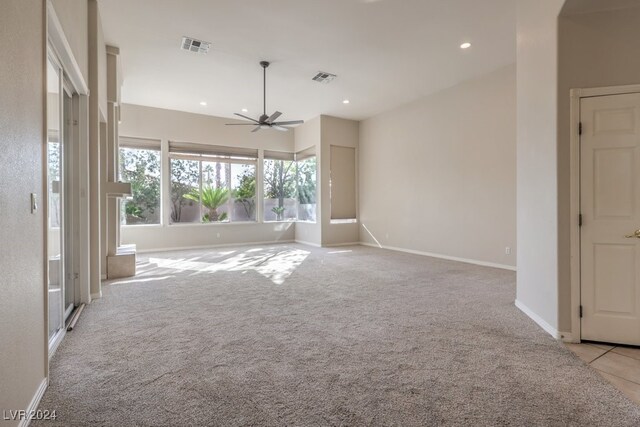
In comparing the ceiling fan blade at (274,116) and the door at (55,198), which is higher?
the ceiling fan blade at (274,116)

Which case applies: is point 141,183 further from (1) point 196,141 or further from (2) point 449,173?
(2) point 449,173

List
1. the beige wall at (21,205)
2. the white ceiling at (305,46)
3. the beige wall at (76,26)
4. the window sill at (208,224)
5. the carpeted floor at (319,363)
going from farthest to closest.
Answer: the window sill at (208,224) < the white ceiling at (305,46) < the beige wall at (76,26) < the carpeted floor at (319,363) < the beige wall at (21,205)

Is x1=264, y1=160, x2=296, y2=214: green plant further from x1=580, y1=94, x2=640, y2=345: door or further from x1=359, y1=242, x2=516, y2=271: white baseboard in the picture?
x1=580, y1=94, x2=640, y2=345: door

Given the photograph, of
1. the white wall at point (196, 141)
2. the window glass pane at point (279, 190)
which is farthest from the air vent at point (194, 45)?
the window glass pane at point (279, 190)

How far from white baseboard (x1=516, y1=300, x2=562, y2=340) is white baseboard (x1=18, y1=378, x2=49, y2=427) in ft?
11.2

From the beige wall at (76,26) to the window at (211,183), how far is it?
452 cm

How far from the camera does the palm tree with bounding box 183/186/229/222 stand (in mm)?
8258

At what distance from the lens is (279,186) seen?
9469 mm

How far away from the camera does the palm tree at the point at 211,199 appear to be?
27.1 feet

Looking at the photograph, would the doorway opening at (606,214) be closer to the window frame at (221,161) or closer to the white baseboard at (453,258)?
the white baseboard at (453,258)

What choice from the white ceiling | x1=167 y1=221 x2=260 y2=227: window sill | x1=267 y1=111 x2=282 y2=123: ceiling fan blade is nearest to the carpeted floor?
x1=267 y1=111 x2=282 y2=123: ceiling fan blade

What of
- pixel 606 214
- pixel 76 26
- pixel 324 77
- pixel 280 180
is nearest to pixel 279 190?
pixel 280 180

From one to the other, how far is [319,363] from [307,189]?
711cm

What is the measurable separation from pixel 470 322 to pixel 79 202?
4.05 metres
